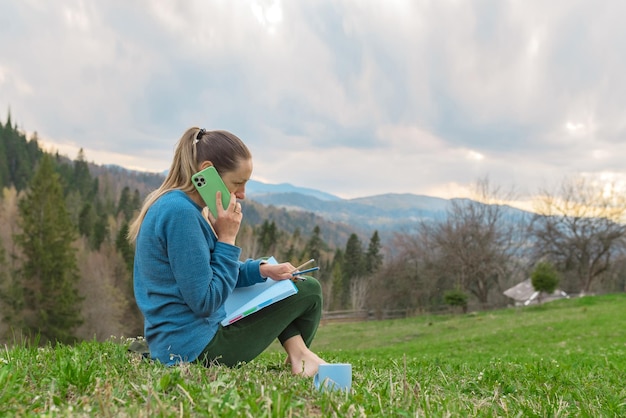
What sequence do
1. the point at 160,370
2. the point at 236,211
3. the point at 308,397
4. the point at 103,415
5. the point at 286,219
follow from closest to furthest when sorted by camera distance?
the point at 103,415 < the point at 308,397 < the point at 160,370 < the point at 236,211 < the point at 286,219

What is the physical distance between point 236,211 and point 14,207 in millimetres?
→ 70214

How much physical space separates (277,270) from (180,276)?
83 cm

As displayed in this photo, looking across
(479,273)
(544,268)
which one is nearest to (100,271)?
(479,273)

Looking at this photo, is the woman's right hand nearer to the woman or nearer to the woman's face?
the woman

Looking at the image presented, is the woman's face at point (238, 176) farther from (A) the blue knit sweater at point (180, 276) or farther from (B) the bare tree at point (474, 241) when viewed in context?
(B) the bare tree at point (474, 241)

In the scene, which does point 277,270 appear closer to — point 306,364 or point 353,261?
point 306,364

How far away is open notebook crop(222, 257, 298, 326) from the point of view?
3.53m

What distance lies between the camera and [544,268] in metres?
33.3

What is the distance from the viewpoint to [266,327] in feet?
12.0

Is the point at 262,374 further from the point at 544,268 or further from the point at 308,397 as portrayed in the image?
the point at 544,268

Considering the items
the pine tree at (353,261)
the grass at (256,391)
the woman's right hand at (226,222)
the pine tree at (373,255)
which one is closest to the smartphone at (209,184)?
the woman's right hand at (226,222)

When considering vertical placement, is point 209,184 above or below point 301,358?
above

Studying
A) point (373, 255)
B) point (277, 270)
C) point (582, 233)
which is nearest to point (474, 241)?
point (582, 233)

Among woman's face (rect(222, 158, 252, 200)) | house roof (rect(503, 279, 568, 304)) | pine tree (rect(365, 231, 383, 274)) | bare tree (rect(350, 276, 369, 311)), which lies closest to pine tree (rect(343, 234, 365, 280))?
bare tree (rect(350, 276, 369, 311))
